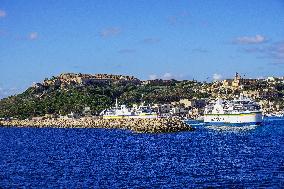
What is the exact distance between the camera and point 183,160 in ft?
189

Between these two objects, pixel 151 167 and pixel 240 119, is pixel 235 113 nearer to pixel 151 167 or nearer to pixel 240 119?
pixel 240 119

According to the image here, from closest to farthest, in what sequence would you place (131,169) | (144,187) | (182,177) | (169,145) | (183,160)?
(144,187)
(182,177)
(131,169)
(183,160)
(169,145)

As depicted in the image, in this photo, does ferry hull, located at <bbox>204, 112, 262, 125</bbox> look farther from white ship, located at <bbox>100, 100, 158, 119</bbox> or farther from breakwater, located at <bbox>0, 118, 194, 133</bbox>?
white ship, located at <bbox>100, 100, 158, 119</bbox>

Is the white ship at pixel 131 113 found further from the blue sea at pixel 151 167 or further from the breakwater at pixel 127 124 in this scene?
the blue sea at pixel 151 167

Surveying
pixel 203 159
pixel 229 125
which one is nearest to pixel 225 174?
pixel 203 159

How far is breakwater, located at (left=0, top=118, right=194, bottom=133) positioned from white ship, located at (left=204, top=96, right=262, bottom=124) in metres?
11.6

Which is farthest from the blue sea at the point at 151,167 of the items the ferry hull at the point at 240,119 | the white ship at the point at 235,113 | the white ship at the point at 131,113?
the white ship at the point at 131,113

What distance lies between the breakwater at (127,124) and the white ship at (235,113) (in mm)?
11576

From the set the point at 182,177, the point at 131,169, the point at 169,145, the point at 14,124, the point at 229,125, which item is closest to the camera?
the point at 182,177

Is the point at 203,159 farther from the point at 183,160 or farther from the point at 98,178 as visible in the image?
the point at 98,178

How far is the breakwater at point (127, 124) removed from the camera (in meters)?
116

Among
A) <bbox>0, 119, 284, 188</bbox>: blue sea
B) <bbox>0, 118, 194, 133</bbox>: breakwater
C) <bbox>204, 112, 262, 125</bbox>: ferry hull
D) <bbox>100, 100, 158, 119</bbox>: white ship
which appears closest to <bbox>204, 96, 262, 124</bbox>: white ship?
<bbox>204, 112, 262, 125</bbox>: ferry hull

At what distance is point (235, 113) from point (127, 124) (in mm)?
27844

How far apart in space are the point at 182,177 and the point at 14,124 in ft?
528
